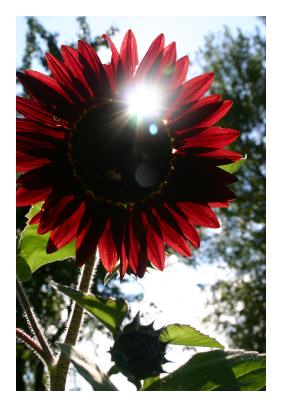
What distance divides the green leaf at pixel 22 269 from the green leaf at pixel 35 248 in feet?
0.16

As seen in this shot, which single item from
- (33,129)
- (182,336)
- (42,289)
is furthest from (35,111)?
(42,289)

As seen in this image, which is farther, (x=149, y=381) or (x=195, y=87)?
(x=195, y=87)

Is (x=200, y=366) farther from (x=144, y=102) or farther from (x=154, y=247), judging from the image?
(x=144, y=102)

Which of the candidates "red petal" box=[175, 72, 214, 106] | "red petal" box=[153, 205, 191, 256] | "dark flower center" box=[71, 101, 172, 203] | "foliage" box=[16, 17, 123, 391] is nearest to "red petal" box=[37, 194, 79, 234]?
"dark flower center" box=[71, 101, 172, 203]

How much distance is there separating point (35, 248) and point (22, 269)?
0.10 meters

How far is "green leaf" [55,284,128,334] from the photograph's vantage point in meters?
0.83

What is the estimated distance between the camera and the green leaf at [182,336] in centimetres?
91

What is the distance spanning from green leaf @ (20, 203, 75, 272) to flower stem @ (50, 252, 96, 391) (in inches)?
5.6

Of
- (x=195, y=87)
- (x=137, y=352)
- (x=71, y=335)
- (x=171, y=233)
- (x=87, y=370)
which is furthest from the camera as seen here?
(x=171, y=233)

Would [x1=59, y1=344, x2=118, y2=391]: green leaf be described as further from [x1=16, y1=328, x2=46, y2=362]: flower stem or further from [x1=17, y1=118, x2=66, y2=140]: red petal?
[x1=17, y1=118, x2=66, y2=140]: red petal

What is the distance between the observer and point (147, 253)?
3.71 ft

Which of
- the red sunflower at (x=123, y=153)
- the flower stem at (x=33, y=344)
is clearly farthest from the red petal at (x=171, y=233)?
the flower stem at (x=33, y=344)

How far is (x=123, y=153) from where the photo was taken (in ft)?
3.96

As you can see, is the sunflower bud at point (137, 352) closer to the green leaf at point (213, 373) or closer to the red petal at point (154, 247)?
the green leaf at point (213, 373)
